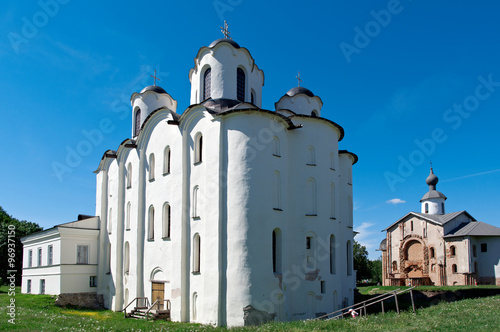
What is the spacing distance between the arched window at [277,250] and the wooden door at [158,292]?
6.34m

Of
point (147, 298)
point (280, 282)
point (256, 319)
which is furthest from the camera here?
point (147, 298)

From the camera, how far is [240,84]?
2362 centimetres

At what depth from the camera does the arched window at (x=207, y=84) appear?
2320cm

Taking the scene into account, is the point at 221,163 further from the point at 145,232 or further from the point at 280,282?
the point at 145,232

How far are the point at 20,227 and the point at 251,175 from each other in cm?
3586

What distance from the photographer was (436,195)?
49.2 m

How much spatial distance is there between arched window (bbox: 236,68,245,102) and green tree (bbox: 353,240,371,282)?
1707 inches

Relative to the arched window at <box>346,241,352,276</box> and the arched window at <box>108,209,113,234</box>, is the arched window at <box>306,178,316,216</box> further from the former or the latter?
the arched window at <box>108,209,113,234</box>

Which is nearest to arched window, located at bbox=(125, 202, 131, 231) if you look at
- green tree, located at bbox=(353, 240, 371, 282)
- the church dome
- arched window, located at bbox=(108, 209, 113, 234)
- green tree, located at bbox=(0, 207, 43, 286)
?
arched window, located at bbox=(108, 209, 113, 234)

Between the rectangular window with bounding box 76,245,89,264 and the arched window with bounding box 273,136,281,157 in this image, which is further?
the rectangular window with bounding box 76,245,89,264

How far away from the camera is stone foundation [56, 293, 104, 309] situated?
1038 inches

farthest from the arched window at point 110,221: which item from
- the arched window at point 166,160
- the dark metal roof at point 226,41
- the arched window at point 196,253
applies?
the dark metal roof at point 226,41

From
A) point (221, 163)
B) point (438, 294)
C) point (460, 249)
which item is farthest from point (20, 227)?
point (460, 249)

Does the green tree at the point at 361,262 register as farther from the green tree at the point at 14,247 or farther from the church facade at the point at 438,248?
the green tree at the point at 14,247
